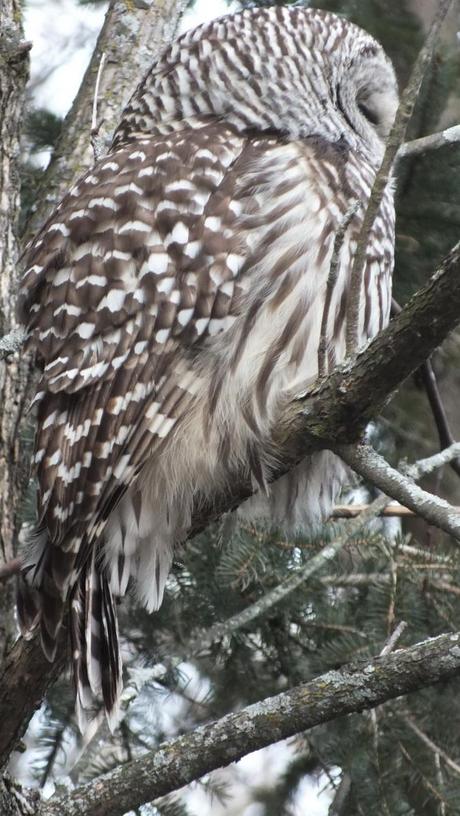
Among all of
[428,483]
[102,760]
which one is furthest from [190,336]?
[428,483]

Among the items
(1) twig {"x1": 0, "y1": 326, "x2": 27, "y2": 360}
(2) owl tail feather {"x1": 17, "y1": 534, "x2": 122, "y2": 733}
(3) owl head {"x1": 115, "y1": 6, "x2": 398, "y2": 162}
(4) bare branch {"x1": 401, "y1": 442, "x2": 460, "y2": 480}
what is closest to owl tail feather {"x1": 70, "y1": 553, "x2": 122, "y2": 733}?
(2) owl tail feather {"x1": 17, "y1": 534, "x2": 122, "y2": 733}

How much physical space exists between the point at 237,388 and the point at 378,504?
57cm

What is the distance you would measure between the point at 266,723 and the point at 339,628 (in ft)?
5.02

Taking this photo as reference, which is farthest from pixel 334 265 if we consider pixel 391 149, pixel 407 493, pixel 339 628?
pixel 339 628

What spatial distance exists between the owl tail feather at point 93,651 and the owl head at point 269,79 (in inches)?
57.1

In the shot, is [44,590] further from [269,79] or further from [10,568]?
[269,79]

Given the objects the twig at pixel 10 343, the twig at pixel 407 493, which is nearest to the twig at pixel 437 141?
the twig at pixel 407 493

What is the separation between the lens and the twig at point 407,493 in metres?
2.29

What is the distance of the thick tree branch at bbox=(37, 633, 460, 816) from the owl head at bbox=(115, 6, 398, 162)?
5.64 ft

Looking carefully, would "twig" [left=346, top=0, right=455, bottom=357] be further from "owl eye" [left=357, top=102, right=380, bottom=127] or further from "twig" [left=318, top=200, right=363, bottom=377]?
"owl eye" [left=357, top=102, right=380, bottom=127]

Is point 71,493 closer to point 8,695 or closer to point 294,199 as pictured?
Answer: point 8,695

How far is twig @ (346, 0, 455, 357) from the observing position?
2020 mm

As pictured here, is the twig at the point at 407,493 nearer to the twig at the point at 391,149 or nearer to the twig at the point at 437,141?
the twig at the point at 391,149

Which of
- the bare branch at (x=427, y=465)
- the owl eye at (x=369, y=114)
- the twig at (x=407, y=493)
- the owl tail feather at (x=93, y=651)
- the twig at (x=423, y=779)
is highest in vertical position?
the owl eye at (x=369, y=114)
